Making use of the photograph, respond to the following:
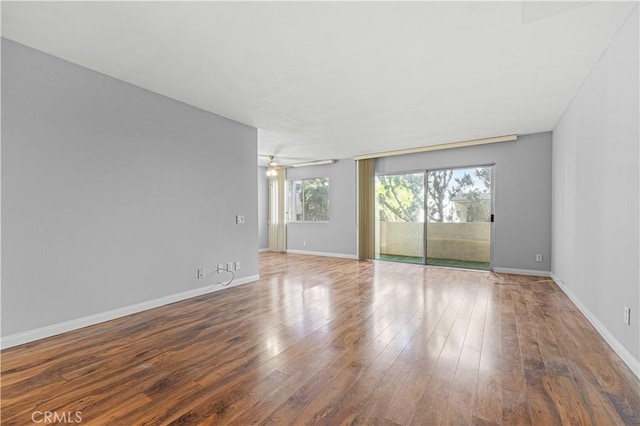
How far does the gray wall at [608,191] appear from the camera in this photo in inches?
81.3

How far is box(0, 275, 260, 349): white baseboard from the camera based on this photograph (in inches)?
95.0

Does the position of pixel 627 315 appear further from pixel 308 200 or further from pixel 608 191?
pixel 308 200

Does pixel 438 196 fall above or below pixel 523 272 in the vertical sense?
above

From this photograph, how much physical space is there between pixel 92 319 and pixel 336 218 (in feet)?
17.8

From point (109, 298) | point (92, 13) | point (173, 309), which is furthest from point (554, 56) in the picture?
point (109, 298)

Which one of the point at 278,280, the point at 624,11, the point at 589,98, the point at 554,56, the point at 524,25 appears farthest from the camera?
the point at 278,280

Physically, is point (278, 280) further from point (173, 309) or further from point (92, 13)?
point (92, 13)

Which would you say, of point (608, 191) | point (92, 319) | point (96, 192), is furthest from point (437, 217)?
point (92, 319)

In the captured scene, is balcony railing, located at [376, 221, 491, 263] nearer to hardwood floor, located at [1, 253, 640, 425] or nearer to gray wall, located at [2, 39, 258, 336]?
hardwood floor, located at [1, 253, 640, 425]

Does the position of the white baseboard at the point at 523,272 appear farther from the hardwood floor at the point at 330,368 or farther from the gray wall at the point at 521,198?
the hardwood floor at the point at 330,368

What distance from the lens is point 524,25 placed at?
2170 mm

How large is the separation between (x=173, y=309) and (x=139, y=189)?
1435 millimetres

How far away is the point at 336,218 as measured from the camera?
294 inches

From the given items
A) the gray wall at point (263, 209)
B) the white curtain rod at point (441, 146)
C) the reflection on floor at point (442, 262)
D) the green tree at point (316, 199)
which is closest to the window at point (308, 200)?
the green tree at point (316, 199)
